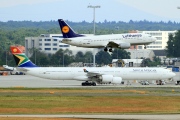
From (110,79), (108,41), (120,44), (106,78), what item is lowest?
(110,79)

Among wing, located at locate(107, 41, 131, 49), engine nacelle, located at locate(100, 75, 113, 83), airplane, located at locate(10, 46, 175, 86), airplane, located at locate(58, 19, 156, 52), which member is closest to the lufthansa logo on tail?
airplane, located at locate(58, 19, 156, 52)

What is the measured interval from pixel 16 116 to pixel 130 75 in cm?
6227

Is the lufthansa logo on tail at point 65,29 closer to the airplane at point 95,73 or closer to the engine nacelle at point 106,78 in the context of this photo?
the airplane at point 95,73

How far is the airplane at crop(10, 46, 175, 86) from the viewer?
110500 millimetres

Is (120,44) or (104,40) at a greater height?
(104,40)

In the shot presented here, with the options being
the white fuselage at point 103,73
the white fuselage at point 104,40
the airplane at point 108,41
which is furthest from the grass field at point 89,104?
the white fuselage at point 103,73

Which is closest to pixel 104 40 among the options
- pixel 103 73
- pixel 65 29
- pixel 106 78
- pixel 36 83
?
pixel 65 29

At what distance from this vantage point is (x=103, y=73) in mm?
111875

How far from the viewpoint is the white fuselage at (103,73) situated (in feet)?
364

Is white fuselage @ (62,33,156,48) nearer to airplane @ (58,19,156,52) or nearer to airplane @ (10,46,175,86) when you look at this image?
airplane @ (58,19,156,52)

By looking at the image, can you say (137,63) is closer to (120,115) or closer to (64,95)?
(64,95)

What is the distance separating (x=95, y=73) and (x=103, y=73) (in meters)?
1.82

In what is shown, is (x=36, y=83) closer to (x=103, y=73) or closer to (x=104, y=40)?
(x=103, y=73)

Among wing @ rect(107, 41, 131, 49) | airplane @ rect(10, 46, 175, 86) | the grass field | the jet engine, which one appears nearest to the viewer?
the grass field
